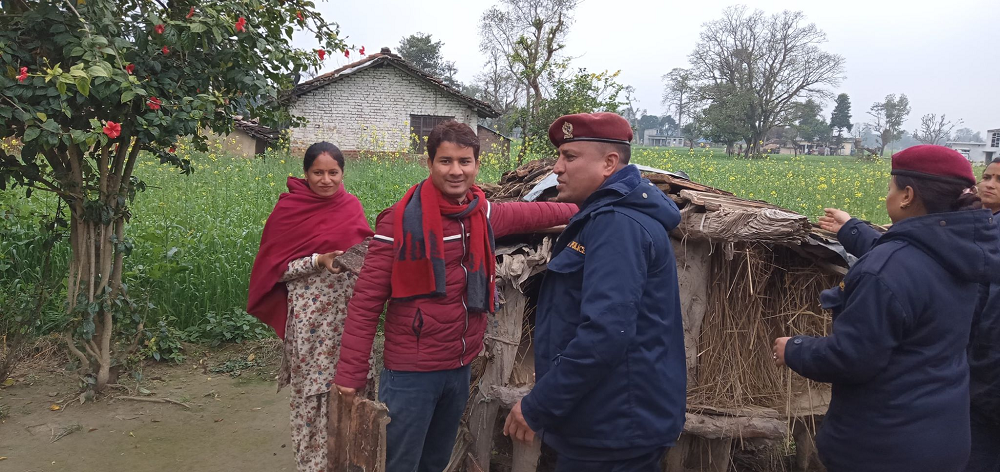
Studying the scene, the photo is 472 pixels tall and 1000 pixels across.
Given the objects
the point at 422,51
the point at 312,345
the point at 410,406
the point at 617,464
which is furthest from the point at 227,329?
the point at 422,51

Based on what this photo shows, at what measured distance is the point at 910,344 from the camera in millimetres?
2023

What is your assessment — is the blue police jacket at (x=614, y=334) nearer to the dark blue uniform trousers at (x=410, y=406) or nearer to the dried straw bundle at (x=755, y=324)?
the dark blue uniform trousers at (x=410, y=406)

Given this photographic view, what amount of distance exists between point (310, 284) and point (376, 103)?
20498 mm

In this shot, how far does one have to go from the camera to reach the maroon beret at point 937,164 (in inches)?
79.0

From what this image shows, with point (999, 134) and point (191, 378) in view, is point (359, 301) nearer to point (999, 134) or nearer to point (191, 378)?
point (191, 378)

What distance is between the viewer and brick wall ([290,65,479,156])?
2217cm

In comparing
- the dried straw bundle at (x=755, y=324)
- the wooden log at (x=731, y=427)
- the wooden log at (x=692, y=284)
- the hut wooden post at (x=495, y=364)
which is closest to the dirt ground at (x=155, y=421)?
the hut wooden post at (x=495, y=364)

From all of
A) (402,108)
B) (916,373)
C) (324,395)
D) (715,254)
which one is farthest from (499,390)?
(402,108)

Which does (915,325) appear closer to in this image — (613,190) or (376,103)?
(613,190)

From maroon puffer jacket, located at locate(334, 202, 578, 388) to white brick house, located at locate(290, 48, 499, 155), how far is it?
19493 mm

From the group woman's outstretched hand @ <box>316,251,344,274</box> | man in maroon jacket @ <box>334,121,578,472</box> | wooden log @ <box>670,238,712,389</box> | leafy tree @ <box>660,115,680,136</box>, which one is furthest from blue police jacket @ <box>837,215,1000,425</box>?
leafy tree @ <box>660,115,680,136</box>

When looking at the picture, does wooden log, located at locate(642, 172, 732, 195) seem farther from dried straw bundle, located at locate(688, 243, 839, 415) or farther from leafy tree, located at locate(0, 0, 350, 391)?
leafy tree, located at locate(0, 0, 350, 391)

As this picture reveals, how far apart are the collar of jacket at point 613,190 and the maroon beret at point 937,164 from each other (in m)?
0.84

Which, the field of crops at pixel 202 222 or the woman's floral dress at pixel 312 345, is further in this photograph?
the field of crops at pixel 202 222
